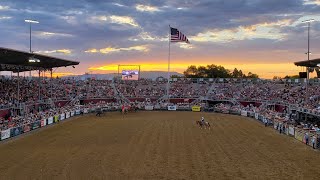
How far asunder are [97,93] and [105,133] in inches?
1425

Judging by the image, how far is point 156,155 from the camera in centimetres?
2342

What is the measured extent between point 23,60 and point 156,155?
28.8 meters

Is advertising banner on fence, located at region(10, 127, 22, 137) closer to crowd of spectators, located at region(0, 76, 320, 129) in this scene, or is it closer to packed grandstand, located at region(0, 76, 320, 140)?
packed grandstand, located at region(0, 76, 320, 140)

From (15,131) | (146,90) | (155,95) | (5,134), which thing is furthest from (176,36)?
(5,134)

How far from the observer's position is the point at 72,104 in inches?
2341

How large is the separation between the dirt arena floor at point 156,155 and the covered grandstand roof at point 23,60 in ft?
31.4

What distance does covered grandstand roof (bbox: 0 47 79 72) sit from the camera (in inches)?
1517

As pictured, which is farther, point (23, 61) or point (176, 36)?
point (176, 36)

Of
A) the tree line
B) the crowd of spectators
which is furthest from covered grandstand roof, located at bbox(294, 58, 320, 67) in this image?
the tree line

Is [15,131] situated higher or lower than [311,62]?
lower

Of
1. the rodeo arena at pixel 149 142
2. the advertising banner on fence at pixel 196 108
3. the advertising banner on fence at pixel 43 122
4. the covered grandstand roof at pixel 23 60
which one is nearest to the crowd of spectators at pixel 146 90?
the rodeo arena at pixel 149 142

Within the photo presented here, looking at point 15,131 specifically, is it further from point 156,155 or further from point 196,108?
point 196,108

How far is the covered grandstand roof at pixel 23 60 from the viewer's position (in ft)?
126

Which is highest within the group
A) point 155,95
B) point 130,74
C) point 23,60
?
point 23,60
